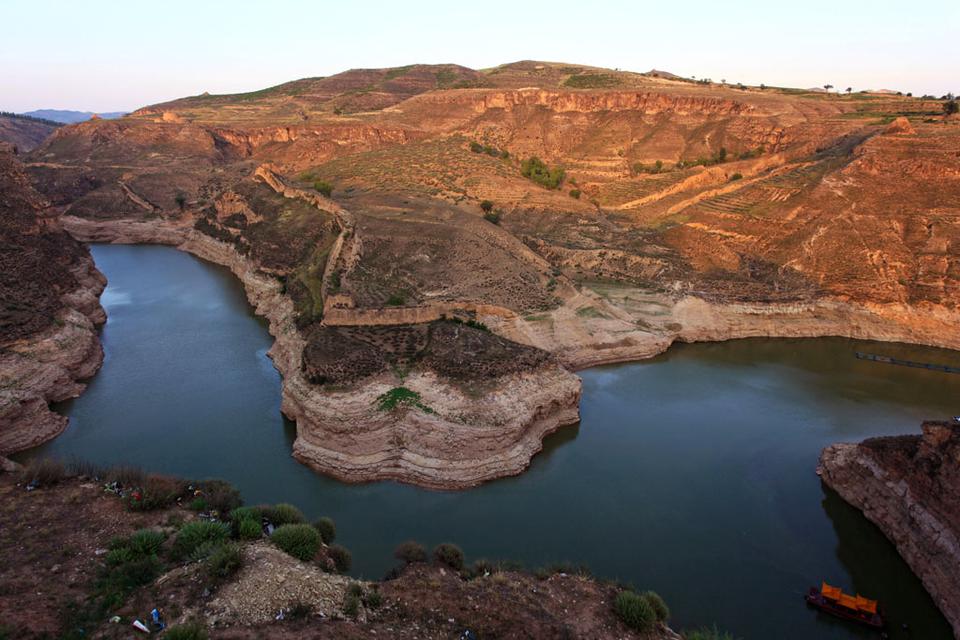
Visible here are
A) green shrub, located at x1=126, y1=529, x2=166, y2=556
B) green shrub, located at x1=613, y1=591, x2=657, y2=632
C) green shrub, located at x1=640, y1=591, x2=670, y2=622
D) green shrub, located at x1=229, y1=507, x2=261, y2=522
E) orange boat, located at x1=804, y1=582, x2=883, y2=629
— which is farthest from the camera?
orange boat, located at x1=804, y1=582, x2=883, y2=629

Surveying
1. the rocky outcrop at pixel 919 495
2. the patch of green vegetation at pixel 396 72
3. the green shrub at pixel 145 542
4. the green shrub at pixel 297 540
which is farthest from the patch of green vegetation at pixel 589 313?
the patch of green vegetation at pixel 396 72

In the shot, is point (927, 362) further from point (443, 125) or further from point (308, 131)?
point (308, 131)

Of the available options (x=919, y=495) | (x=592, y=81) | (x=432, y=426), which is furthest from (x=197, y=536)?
(x=592, y=81)

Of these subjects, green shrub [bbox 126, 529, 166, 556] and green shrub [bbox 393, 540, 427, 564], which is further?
green shrub [bbox 393, 540, 427, 564]

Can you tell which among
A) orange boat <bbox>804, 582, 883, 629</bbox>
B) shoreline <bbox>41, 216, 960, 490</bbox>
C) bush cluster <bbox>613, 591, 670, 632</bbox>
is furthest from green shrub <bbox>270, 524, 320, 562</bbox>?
orange boat <bbox>804, 582, 883, 629</bbox>

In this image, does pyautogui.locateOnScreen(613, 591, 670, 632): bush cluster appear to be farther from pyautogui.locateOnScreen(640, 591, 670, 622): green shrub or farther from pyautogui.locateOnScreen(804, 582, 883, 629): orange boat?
pyautogui.locateOnScreen(804, 582, 883, 629): orange boat

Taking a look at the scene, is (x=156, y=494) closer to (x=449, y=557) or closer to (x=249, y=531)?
(x=249, y=531)

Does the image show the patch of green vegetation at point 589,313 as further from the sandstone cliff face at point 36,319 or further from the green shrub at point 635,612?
the sandstone cliff face at point 36,319
